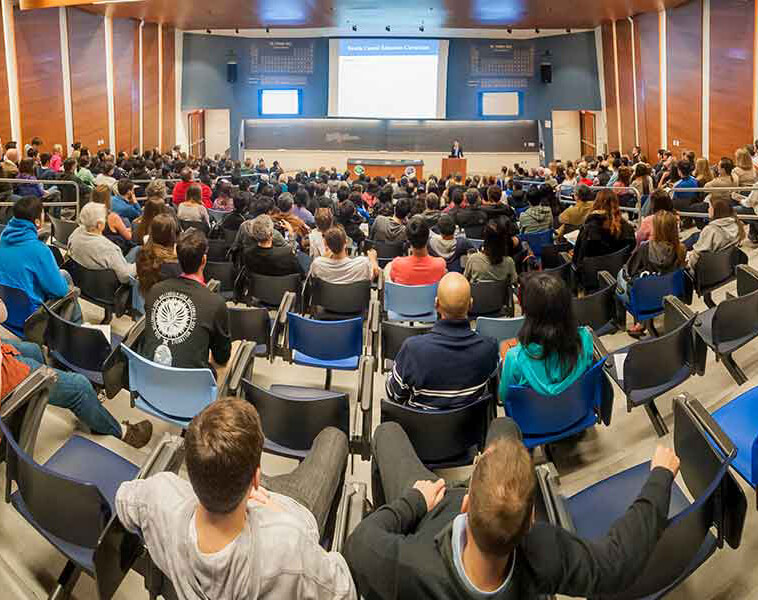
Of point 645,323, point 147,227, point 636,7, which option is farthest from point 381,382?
point 636,7

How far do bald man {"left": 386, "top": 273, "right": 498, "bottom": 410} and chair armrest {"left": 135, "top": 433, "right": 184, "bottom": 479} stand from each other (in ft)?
3.36

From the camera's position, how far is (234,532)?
1.57 meters

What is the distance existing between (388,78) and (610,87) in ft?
20.8

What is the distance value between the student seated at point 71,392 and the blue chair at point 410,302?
6.67ft

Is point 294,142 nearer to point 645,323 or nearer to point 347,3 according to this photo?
point 347,3

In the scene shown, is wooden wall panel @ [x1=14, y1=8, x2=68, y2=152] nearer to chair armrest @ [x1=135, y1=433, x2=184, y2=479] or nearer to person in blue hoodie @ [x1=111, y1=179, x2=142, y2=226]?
person in blue hoodie @ [x1=111, y1=179, x2=142, y2=226]

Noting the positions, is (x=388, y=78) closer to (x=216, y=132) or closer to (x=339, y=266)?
(x=216, y=132)

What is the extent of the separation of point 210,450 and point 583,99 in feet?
67.7

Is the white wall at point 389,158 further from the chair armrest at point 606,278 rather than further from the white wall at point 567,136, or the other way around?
the chair armrest at point 606,278

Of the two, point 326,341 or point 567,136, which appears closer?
point 326,341

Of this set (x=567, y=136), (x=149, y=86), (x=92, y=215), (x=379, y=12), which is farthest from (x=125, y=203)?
(x=567, y=136)

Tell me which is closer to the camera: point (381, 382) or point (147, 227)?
point (381, 382)

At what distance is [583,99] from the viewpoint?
20141 millimetres

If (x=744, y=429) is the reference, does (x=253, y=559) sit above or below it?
above
